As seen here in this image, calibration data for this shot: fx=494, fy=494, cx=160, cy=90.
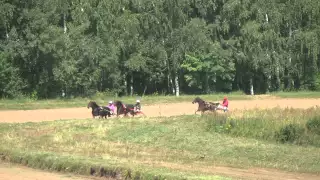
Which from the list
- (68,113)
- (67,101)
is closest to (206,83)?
(67,101)

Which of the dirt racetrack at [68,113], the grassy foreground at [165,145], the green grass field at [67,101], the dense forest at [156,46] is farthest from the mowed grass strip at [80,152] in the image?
the dense forest at [156,46]

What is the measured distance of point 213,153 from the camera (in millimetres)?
16344

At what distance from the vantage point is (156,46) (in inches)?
2158

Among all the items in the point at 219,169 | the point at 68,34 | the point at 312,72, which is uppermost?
the point at 68,34

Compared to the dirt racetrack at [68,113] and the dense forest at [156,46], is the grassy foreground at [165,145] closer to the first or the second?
the dirt racetrack at [68,113]

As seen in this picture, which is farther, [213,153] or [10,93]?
[10,93]

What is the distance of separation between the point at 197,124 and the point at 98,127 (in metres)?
4.21

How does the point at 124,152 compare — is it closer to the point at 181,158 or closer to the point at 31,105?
the point at 181,158

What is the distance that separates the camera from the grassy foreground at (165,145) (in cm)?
1324

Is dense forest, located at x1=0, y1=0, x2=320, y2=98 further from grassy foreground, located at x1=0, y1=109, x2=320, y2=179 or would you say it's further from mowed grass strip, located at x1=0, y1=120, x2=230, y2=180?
grassy foreground, located at x1=0, y1=109, x2=320, y2=179

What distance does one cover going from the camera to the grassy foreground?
A: 1324 cm

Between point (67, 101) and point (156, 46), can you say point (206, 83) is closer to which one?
point (156, 46)

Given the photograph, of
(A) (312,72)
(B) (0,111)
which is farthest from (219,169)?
(A) (312,72)

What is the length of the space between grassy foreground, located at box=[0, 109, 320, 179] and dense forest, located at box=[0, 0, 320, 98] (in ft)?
87.5
